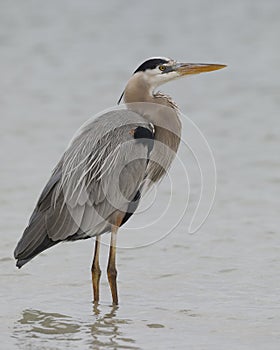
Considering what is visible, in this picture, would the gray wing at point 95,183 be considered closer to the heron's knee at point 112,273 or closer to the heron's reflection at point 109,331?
the heron's knee at point 112,273

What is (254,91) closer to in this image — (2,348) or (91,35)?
(91,35)

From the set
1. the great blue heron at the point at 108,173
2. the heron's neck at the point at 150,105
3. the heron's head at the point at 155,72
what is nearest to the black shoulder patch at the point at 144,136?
the great blue heron at the point at 108,173

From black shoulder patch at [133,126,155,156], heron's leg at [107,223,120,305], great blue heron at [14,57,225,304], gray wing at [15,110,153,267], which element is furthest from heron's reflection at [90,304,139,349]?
black shoulder patch at [133,126,155,156]

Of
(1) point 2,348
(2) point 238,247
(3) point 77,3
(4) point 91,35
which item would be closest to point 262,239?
(2) point 238,247

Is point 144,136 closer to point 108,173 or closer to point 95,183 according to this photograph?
point 108,173

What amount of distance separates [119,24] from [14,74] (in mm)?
3186

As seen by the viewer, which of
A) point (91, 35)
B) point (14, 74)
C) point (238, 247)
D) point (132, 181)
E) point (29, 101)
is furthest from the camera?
point (91, 35)

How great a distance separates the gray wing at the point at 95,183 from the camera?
6.36 meters

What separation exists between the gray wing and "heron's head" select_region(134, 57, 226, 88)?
30 cm

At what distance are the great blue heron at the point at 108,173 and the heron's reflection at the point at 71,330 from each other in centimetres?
34

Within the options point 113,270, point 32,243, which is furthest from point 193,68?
point 32,243

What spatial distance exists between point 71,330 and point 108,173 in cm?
112

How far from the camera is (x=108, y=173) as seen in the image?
6.46 m

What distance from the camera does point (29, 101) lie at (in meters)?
12.7
